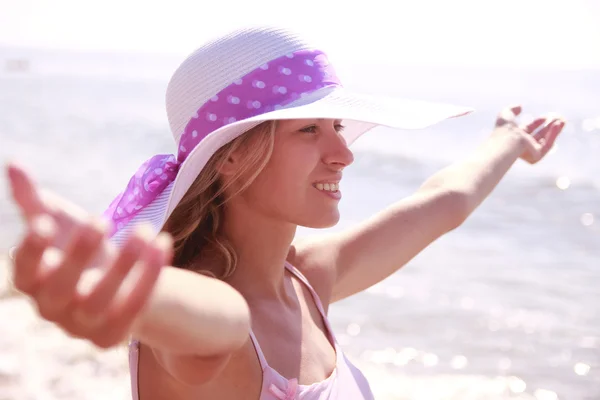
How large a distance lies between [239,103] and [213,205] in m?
0.31

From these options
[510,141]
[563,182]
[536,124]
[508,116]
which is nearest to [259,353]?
[510,141]

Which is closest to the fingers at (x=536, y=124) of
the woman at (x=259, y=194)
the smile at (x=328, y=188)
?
the woman at (x=259, y=194)

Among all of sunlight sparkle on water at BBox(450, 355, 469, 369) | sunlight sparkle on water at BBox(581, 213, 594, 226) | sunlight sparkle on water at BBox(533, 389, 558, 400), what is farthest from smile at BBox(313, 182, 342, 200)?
sunlight sparkle on water at BBox(581, 213, 594, 226)

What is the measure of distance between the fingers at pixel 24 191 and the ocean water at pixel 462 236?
4.70m

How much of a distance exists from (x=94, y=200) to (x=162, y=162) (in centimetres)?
834

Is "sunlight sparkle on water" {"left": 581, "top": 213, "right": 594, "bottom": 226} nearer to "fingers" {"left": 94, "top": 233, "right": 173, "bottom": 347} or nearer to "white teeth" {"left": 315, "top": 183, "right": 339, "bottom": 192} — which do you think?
"white teeth" {"left": 315, "top": 183, "right": 339, "bottom": 192}

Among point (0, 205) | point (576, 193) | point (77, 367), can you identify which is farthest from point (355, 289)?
point (576, 193)

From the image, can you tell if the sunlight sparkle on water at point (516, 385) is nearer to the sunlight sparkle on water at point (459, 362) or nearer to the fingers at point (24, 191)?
the sunlight sparkle on water at point (459, 362)

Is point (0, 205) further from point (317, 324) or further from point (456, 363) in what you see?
point (317, 324)

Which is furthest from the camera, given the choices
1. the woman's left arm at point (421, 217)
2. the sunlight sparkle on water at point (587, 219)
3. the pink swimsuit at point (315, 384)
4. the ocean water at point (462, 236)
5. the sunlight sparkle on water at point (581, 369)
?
the sunlight sparkle on water at point (587, 219)

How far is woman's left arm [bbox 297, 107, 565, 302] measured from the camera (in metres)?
2.79

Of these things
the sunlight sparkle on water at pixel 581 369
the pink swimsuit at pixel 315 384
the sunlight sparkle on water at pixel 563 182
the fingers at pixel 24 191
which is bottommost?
the sunlight sparkle on water at pixel 563 182

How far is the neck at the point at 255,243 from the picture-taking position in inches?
93.5

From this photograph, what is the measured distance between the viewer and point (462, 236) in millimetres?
9320
